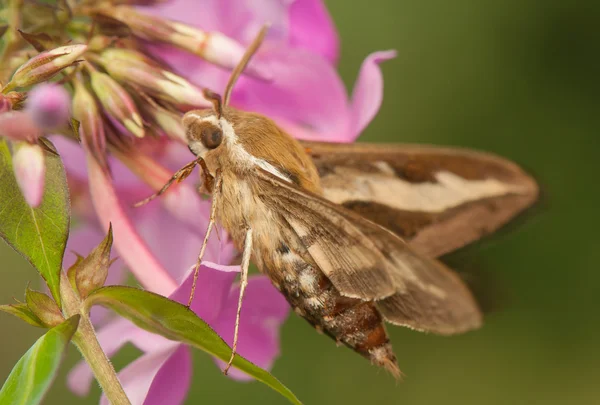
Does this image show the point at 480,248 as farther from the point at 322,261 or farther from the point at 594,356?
the point at 594,356

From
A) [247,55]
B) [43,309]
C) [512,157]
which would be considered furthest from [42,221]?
[512,157]

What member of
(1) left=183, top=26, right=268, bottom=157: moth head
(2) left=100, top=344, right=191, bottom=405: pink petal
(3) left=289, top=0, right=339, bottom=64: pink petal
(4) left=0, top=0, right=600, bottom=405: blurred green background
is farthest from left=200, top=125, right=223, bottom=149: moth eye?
(4) left=0, top=0, right=600, bottom=405: blurred green background

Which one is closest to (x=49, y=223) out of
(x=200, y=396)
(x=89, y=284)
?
(x=89, y=284)

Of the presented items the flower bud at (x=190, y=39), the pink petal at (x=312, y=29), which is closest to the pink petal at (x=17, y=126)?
the flower bud at (x=190, y=39)

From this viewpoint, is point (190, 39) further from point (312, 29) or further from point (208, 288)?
point (208, 288)

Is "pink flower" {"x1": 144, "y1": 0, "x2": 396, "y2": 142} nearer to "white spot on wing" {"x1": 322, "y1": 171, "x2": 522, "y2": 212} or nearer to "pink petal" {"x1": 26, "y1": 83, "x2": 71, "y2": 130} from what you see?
"white spot on wing" {"x1": 322, "y1": 171, "x2": 522, "y2": 212}

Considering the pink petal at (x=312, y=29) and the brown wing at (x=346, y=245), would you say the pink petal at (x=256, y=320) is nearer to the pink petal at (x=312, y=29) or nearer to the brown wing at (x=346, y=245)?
the brown wing at (x=346, y=245)
